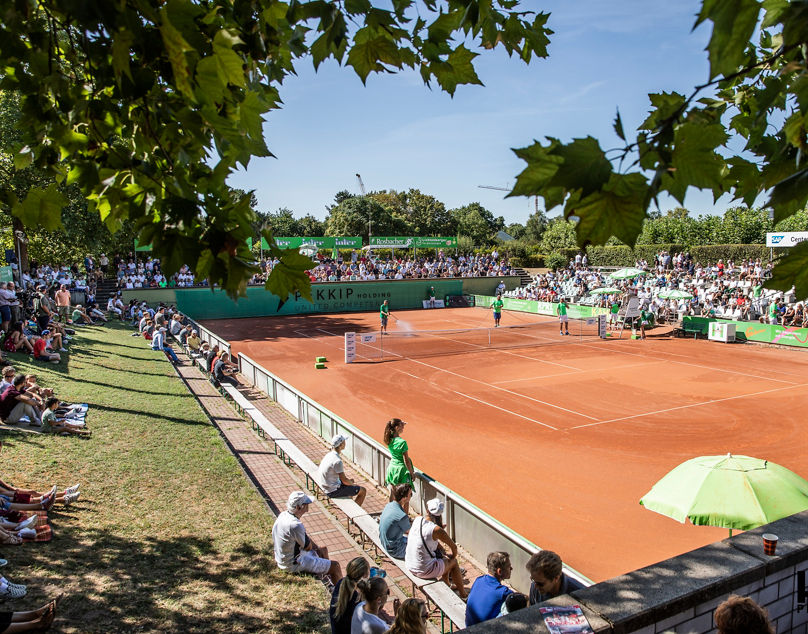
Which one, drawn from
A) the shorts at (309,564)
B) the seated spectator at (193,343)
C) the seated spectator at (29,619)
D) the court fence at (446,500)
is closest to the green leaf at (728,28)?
the court fence at (446,500)

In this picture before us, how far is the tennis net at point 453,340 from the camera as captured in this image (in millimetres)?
25495

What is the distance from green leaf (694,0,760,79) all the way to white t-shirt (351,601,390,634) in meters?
4.87

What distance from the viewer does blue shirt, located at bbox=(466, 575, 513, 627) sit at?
5527mm

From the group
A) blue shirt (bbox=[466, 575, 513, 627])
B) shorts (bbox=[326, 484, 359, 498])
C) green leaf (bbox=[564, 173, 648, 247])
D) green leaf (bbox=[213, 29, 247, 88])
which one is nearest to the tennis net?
shorts (bbox=[326, 484, 359, 498])

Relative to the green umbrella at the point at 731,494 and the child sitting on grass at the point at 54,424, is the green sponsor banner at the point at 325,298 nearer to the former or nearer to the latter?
the child sitting on grass at the point at 54,424

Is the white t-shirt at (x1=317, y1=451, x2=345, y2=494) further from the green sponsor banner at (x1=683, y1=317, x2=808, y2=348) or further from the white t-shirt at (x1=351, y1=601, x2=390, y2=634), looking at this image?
the green sponsor banner at (x1=683, y1=317, x2=808, y2=348)

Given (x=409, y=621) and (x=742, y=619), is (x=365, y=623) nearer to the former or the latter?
(x=409, y=621)

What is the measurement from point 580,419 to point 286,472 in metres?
8.50

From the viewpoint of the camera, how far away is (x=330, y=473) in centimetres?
925

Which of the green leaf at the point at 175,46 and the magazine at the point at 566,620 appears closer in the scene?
the green leaf at the point at 175,46

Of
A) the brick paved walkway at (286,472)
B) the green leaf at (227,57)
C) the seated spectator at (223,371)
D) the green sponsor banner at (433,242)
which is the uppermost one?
the green sponsor banner at (433,242)

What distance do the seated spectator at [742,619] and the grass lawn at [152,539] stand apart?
401 cm

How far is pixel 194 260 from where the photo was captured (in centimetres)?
277

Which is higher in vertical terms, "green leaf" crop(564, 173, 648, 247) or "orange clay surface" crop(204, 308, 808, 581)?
"green leaf" crop(564, 173, 648, 247)
